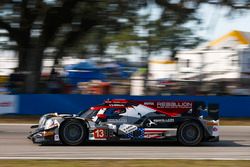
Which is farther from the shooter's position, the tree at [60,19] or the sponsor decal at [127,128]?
the tree at [60,19]

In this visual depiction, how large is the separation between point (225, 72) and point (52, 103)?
281 inches

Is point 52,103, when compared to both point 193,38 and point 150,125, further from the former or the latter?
point 193,38

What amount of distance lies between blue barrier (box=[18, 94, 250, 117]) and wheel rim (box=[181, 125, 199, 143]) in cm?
822

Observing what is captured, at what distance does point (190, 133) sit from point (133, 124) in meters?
1.29

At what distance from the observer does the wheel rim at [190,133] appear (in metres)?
11.6

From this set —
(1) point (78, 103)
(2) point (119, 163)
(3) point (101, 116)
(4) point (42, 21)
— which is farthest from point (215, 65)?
(2) point (119, 163)

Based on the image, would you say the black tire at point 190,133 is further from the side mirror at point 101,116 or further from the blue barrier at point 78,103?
the blue barrier at point 78,103

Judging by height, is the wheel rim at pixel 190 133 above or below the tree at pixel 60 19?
below

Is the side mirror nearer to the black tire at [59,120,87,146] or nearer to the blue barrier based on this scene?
the black tire at [59,120,87,146]

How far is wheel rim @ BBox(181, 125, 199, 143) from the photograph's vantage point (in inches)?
456

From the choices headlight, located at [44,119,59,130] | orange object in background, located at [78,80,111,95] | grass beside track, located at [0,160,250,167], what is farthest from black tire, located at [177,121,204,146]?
orange object in background, located at [78,80,111,95]

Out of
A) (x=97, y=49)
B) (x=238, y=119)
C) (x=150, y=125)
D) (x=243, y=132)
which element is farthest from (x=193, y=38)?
(x=150, y=125)

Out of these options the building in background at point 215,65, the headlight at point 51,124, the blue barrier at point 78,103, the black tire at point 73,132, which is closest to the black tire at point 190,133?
the black tire at point 73,132

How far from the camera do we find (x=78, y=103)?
19.7 meters
